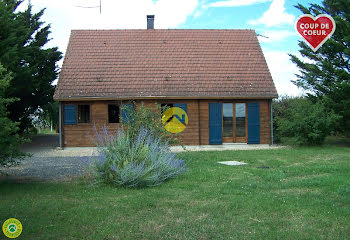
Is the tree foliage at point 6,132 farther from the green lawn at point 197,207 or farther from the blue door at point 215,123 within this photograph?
the blue door at point 215,123

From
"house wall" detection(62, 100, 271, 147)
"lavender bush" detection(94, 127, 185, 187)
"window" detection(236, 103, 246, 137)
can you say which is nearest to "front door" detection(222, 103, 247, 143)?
"window" detection(236, 103, 246, 137)

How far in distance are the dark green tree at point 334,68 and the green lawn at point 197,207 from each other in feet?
29.9

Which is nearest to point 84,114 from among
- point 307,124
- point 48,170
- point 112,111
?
point 112,111

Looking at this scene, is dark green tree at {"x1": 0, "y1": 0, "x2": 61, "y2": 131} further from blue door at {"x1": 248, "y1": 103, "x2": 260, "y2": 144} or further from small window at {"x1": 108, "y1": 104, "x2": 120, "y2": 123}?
blue door at {"x1": 248, "y1": 103, "x2": 260, "y2": 144}

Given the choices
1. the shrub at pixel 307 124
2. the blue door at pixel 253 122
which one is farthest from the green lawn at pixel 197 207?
the blue door at pixel 253 122

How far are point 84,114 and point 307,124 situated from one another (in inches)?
406

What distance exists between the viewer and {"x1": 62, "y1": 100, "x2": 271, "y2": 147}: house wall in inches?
693

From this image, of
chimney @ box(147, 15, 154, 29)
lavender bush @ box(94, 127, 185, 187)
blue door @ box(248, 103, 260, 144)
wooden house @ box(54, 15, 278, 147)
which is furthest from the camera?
chimney @ box(147, 15, 154, 29)

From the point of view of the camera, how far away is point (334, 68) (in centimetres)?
1827

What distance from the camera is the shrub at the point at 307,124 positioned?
1630 centimetres

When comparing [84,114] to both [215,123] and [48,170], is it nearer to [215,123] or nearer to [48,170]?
[215,123]

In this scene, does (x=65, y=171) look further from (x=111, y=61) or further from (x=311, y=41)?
(x=311, y=41)

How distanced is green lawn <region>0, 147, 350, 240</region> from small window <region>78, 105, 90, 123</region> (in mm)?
9070

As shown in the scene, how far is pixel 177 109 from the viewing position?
17750mm
